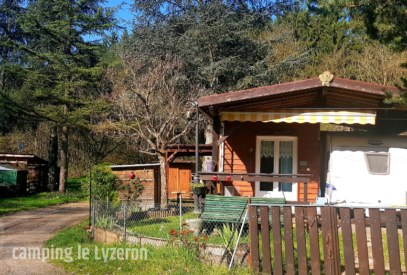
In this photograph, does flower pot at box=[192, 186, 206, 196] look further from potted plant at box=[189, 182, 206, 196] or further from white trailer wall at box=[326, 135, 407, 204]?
white trailer wall at box=[326, 135, 407, 204]

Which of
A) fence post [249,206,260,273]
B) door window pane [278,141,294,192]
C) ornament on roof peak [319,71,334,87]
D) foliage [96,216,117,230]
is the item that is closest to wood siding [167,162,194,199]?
door window pane [278,141,294,192]

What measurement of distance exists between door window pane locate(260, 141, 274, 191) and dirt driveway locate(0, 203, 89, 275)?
6.86 metres

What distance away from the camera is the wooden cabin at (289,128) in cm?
1001

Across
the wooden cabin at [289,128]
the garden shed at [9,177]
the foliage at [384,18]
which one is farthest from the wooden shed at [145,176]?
the garden shed at [9,177]

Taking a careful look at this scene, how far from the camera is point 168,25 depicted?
72.9ft

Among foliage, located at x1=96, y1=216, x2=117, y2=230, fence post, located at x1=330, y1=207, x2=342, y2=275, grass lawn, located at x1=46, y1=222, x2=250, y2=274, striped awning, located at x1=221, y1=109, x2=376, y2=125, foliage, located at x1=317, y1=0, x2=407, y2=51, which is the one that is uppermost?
foliage, located at x1=317, y1=0, x2=407, y2=51

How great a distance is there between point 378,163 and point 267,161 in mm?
3338

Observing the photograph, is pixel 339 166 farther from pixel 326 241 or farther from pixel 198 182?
pixel 326 241

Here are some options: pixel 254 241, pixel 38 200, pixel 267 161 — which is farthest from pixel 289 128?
pixel 38 200

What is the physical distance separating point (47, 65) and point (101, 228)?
783 inches

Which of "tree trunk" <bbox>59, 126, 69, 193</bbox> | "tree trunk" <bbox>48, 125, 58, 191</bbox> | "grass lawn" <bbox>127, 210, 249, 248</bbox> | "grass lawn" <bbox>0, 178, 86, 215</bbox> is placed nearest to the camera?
"grass lawn" <bbox>127, 210, 249, 248</bbox>

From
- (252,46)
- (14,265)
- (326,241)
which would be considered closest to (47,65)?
(252,46)

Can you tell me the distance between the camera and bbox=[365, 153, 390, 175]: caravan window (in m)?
10.2

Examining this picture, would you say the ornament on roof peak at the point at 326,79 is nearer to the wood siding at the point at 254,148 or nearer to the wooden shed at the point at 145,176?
the wood siding at the point at 254,148
